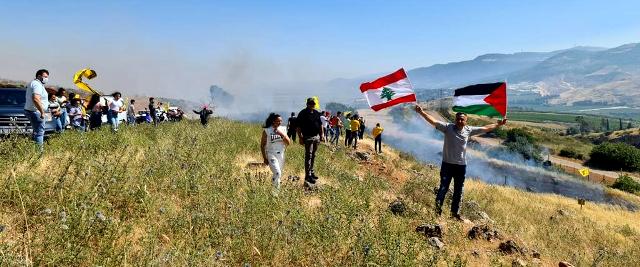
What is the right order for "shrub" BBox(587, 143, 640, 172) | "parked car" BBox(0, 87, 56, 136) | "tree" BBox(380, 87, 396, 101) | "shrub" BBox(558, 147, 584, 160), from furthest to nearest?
"shrub" BBox(558, 147, 584, 160), "shrub" BBox(587, 143, 640, 172), "parked car" BBox(0, 87, 56, 136), "tree" BBox(380, 87, 396, 101)

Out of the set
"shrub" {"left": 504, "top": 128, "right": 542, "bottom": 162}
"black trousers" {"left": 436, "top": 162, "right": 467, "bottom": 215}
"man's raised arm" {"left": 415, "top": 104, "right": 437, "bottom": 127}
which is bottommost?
"shrub" {"left": 504, "top": 128, "right": 542, "bottom": 162}

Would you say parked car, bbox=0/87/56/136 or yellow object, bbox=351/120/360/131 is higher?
parked car, bbox=0/87/56/136

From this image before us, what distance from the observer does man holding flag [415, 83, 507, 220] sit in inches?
290

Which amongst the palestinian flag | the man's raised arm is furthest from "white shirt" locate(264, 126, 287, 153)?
the palestinian flag

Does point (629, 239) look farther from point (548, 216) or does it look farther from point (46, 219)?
point (46, 219)

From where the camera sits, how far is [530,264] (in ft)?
20.8

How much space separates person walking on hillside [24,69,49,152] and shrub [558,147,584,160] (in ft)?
281

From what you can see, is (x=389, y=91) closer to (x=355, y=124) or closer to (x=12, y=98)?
(x=12, y=98)

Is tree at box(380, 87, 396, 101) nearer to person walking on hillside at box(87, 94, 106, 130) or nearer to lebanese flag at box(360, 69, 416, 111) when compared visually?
lebanese flag at box(360, 69, 416, 111)

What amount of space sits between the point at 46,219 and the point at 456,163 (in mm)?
6052

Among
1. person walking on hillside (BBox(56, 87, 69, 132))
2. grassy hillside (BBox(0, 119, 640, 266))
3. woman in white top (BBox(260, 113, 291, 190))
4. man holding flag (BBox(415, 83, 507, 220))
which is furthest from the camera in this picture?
person walking on hillside (BBox(56, 87, 69, 132))

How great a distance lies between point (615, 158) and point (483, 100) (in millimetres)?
71850

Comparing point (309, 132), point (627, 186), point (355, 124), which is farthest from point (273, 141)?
point (627, 186)

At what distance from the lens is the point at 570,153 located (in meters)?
79.1
